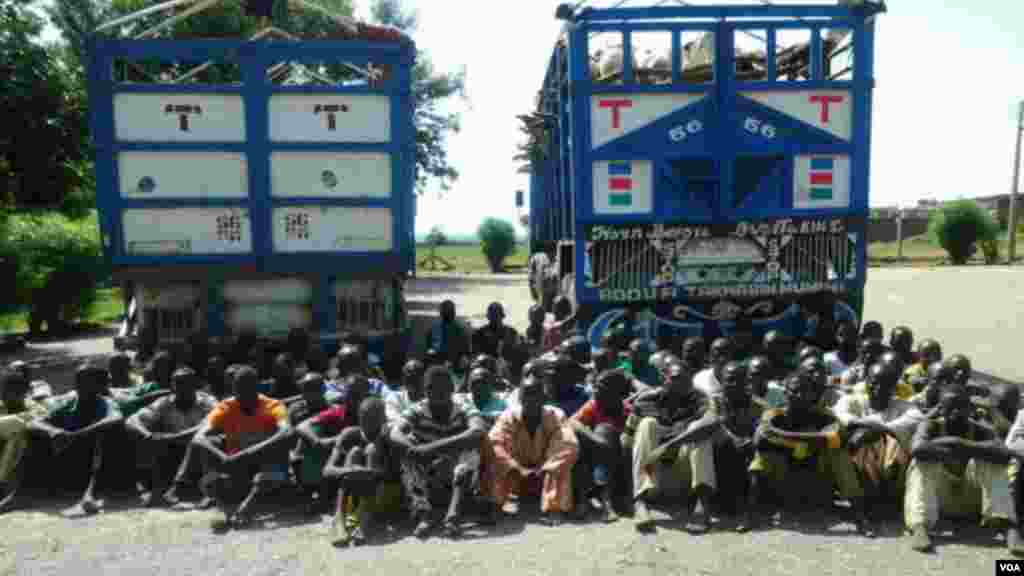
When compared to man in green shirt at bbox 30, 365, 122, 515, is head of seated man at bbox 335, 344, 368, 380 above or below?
above

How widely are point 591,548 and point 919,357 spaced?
3319mm

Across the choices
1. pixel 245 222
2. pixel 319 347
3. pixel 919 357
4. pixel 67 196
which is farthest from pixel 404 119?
pixel 67 196

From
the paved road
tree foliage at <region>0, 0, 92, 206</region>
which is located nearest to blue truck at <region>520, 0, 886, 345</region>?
the paved road

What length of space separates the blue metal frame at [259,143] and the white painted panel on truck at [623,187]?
1606 millimetres

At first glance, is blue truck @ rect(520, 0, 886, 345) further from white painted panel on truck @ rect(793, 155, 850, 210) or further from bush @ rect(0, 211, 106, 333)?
bush @ rect(0, 211, 106, 333)

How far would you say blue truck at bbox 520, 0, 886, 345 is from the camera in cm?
708

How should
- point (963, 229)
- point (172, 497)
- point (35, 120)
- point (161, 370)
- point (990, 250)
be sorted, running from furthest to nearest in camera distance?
point (990, 250), point (963, 229), point (35, 120), point (161, 370), point (172, 497)

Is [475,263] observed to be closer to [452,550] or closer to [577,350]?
[577,350]

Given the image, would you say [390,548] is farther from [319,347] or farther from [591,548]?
[319,347]

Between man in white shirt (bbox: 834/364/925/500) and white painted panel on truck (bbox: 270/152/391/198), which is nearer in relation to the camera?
man in white shirt (bbox: 834/364/925/500)

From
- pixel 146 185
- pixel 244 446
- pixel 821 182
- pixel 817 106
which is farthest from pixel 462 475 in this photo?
pixel 817 106

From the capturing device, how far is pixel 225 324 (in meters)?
6.89

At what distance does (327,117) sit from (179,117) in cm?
115

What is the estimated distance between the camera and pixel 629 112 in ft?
23.2
